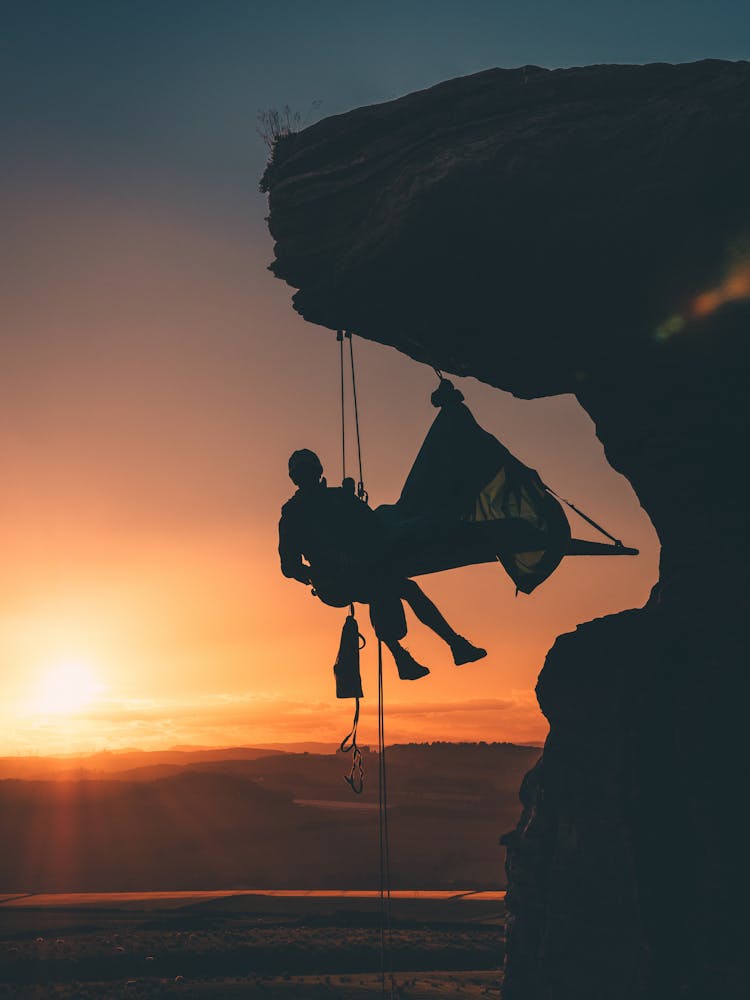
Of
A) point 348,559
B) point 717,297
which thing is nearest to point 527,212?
point 717,297

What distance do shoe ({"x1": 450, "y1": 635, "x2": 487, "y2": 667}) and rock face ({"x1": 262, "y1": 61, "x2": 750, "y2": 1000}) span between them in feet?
9.05

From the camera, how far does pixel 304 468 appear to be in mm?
8852

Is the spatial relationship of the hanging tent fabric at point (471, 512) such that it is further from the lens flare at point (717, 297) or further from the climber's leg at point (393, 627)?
the lens flare at point (717, 297)

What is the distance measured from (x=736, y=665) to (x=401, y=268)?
230 inches

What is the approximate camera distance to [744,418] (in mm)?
10219

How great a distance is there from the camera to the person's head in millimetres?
8852

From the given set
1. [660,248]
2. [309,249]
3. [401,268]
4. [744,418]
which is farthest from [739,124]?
[309,249]

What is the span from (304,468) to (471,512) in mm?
1723

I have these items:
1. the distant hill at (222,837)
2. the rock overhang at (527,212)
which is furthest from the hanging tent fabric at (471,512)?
the distant hill at (222,837)

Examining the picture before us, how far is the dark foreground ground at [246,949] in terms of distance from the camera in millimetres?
20547

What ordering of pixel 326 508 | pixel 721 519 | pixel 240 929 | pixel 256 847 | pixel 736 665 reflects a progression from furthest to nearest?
pixel 256 847 < pixel 240 929 < pixel 721 519 < pixel 736 665 < pixel 326 508

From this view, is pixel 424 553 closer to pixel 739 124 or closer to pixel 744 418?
pixel 744 418

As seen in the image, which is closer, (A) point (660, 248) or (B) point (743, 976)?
(B) point (743, 976)

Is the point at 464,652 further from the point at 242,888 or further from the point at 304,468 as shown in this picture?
the point at 242,888
